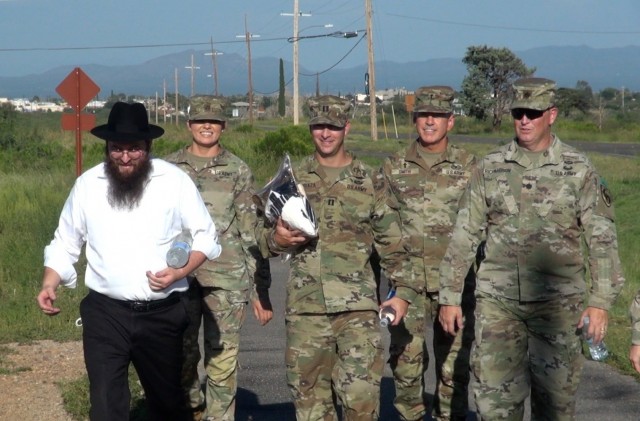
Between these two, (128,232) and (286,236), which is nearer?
(128,232)

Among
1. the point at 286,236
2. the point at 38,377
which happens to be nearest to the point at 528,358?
the point at 286,236

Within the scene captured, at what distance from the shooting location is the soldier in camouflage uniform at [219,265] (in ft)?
24.3

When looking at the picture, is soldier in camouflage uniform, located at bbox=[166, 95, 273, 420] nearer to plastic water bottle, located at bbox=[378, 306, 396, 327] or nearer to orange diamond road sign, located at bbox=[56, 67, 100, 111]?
plastic water bottle, located at bbox=[378, 306, 396, 327]

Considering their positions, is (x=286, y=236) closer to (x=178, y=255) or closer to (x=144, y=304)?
(x=178, y=255)

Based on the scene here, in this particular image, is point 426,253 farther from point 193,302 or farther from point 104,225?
point 104,225

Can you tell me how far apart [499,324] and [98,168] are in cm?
238

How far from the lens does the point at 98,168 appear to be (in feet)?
20.0

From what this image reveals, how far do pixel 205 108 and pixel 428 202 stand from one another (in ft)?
5.50

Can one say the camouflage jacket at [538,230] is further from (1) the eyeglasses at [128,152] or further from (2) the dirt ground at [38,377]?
(2) the dirt ground at [38,377]

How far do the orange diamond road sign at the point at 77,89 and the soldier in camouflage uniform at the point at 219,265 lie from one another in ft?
32.8

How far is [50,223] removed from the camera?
17125 mm

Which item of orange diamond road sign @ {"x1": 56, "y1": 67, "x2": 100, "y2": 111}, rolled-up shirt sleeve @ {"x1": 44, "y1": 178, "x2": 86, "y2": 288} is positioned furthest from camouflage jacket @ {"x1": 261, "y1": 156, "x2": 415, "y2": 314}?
orange diamond road sign @ {"x1": 56, "y1": 67, "x2": 100, "y2": 111}

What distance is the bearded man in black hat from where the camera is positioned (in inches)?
229

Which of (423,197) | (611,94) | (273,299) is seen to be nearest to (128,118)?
(423,197)
